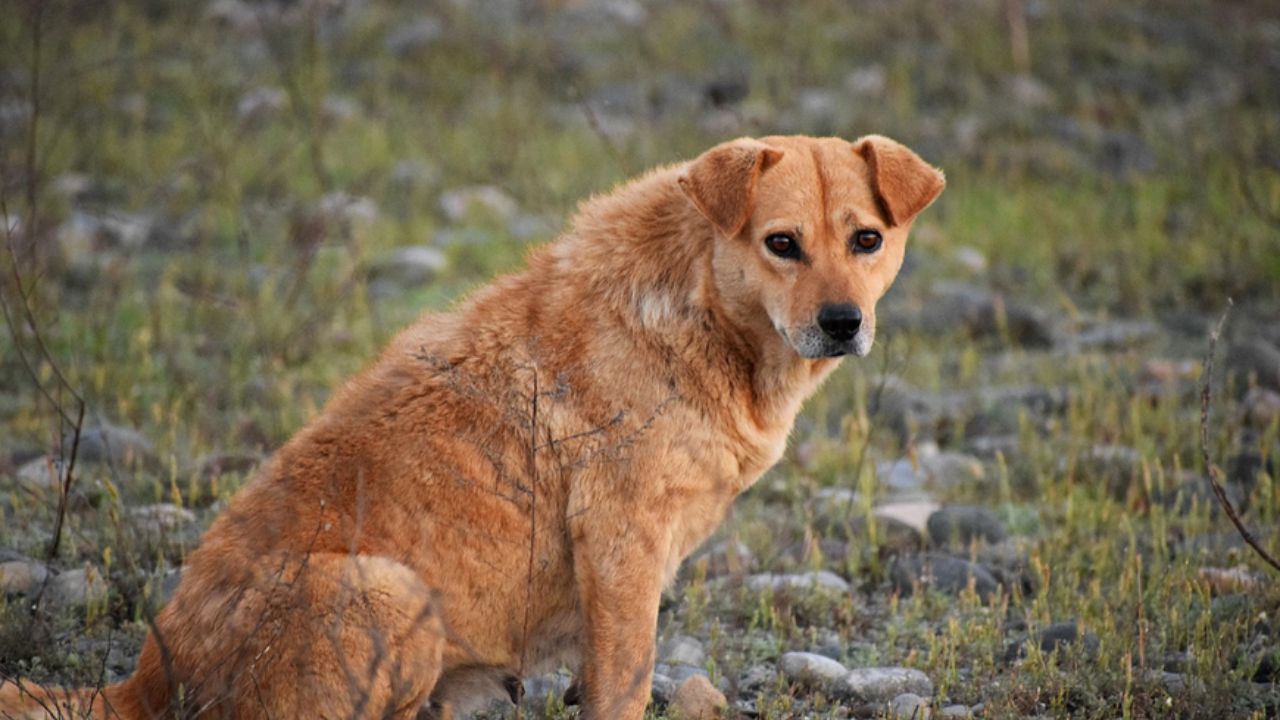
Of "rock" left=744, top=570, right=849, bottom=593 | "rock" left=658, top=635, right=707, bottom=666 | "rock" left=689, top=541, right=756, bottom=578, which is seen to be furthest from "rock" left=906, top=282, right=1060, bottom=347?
"rock" left=658, top=635, right=707, bottom=666

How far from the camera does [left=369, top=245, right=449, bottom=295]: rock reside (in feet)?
35.2

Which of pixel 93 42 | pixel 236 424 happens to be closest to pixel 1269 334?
pixel 236 424

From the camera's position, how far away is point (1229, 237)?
10828 millimetres

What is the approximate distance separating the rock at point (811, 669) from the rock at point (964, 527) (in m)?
1.58

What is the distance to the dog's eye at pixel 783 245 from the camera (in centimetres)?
498

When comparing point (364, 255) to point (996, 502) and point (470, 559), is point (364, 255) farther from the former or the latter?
point (470, 559)

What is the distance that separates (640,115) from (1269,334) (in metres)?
6.45

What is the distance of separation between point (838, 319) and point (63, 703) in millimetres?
2728

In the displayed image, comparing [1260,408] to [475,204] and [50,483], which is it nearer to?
[475,204]

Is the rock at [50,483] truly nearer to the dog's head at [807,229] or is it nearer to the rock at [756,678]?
the rock at [756,678]

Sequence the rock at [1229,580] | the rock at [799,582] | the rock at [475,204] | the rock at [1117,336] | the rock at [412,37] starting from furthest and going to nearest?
the rock at [412,37]
the rock at [475,204]
the rock at [1117,336]
the rock at [799,582]
the rock at [1229,580]

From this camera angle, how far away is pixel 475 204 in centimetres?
1223

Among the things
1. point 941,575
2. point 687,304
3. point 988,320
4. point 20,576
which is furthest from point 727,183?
point 988,320

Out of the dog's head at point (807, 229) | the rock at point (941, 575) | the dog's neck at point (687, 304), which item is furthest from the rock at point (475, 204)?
the dog's head at point (807, 229)
